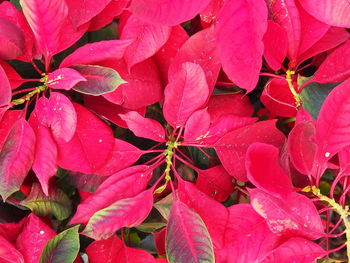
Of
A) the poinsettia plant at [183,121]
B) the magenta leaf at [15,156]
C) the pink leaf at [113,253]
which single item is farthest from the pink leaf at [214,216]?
the magenta leaf at [15,156]

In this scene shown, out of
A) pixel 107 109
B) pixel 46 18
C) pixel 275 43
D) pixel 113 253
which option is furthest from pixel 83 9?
pixel 113 253

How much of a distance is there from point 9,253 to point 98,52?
30 cm

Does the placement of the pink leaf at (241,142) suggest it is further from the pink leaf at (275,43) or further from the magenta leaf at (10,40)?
the magenta leaf at (10,40)

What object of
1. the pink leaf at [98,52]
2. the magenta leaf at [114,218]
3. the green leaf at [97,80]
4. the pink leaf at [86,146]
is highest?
the pink leaf at [98,52]

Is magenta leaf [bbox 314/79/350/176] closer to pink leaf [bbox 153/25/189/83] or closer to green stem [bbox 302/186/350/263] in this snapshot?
green stem [bbox 302/186/350/263]

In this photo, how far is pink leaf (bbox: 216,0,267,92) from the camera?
1.69 ft

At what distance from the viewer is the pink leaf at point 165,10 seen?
0.50m

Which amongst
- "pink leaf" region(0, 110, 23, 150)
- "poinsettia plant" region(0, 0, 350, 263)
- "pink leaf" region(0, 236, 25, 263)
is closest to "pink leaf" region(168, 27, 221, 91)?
"poinsettia plant" region(0, 0, 350, 263)

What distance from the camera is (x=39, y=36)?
556 mm

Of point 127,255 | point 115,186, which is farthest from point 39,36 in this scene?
point 127,255

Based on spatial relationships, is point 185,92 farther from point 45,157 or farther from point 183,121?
point 45,157

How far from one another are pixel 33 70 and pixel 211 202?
13.5 inches

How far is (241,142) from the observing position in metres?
0.61

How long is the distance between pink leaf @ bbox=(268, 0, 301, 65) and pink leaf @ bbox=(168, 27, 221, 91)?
0.09 meters
